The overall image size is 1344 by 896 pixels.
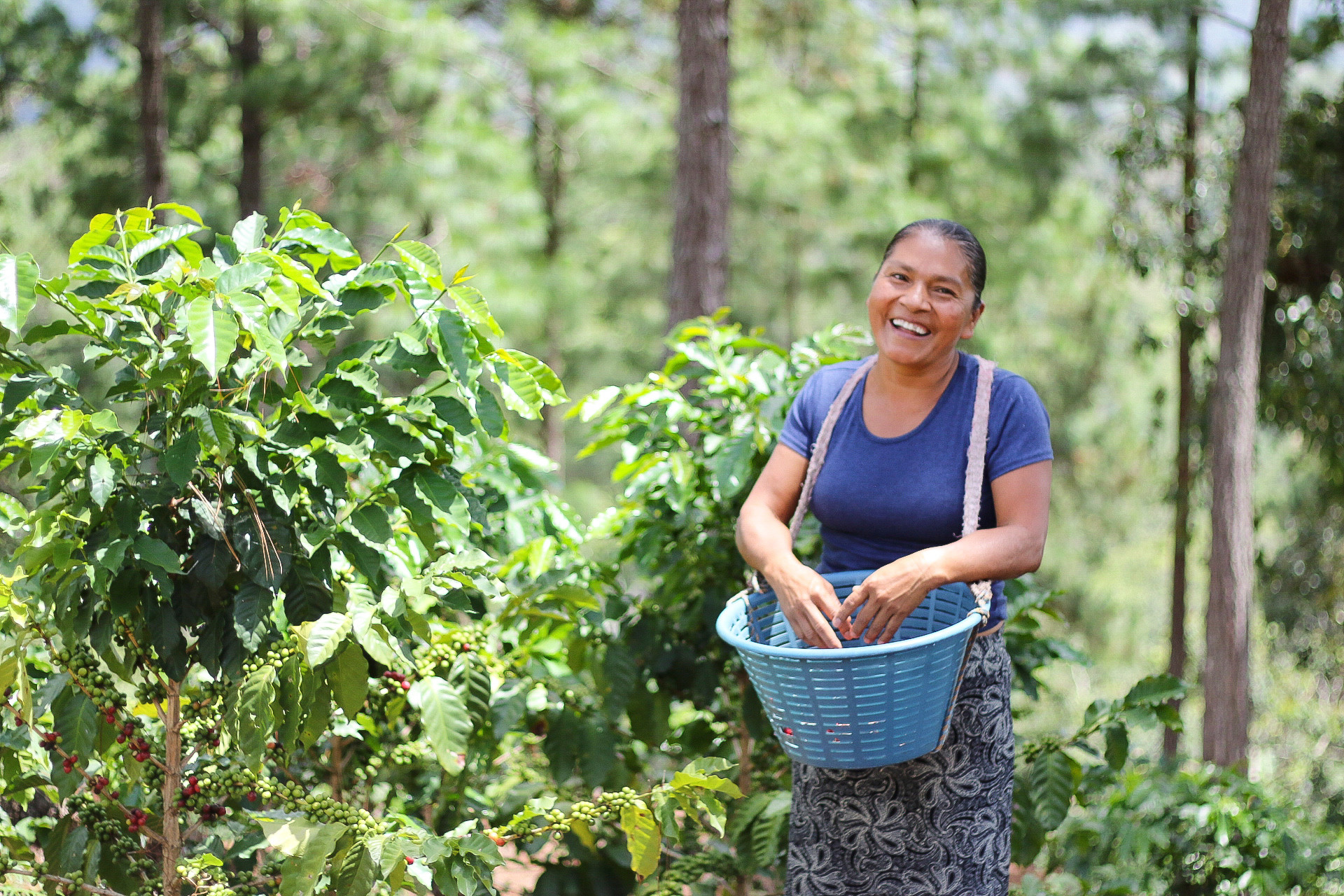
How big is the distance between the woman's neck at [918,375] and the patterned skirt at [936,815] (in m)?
0.39

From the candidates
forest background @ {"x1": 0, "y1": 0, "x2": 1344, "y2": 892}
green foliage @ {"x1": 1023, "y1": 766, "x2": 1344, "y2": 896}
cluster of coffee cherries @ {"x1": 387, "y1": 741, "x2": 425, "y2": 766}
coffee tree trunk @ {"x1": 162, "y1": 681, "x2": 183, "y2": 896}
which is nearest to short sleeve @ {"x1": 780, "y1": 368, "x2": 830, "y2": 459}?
cluster of coffee cherries @ {"x1": 387, "y1": 741, "x2": 425, "y2": 766}

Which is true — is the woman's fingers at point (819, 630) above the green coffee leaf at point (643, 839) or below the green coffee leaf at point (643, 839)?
above

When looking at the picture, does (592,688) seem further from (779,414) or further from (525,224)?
(525,224)

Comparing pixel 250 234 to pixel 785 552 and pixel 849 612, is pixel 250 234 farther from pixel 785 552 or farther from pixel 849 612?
pixel 849 612

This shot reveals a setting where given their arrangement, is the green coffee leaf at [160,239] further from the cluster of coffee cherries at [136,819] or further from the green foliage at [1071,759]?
the green foliage at [1071,759]

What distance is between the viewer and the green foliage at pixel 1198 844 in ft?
9.64

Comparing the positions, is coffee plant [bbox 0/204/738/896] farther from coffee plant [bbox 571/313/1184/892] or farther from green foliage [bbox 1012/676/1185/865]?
green foliage [bbox 1012/676/1185/865]

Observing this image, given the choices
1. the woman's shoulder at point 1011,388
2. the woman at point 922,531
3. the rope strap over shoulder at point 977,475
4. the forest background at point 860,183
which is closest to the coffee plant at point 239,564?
the woman at point 922,531

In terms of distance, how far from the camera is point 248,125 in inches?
311

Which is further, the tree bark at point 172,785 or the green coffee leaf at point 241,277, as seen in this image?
the tree bark at point 172,785

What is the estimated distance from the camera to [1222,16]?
5488mm

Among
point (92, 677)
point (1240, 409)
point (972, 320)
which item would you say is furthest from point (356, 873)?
point (1240, 409)

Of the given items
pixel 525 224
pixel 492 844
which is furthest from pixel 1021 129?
pixel 492 844

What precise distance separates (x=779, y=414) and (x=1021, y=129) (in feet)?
30.0
